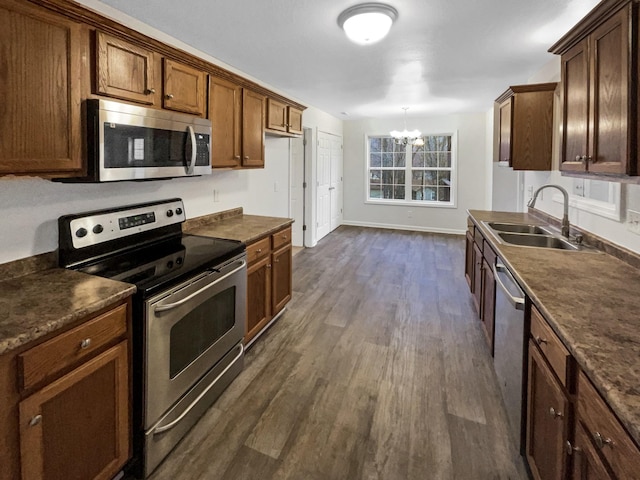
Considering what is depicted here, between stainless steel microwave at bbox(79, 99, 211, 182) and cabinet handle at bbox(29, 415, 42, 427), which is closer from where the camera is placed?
cabinet handle at bbox(29, 415, 42, 427)

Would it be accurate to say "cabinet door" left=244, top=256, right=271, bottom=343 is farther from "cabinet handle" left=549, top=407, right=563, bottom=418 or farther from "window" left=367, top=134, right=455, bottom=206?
"window" left=367, top=134, right=455, bottom=206

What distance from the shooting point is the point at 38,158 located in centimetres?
155

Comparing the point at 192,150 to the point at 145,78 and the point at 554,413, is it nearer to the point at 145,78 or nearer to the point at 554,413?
the point at 145,78

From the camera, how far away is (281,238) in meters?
3.21

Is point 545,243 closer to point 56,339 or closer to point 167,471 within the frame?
point 167,471

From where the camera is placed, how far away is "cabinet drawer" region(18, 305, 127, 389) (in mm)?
1201

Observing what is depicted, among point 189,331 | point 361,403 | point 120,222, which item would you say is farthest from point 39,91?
point 361,403

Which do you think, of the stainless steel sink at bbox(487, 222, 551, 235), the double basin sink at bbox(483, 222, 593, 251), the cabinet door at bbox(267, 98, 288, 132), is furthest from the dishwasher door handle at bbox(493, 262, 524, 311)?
the cabinet door at bbox(267, 98, 288, 132)

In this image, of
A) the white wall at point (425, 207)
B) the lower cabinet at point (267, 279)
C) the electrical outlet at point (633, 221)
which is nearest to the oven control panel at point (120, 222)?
the lower cabinet at point (267, 279)

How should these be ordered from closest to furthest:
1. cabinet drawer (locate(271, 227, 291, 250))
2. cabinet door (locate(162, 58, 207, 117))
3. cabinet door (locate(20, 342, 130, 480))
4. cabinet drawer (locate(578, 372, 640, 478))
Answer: cabinet drawer (locate(578, 372, 640, 478))
cabinet door (locate(20, 342, 130, 480))
cabinet door (locate(162, 58, 207, 117))
cabinet drawer (locate(271, 227, 291, 250))

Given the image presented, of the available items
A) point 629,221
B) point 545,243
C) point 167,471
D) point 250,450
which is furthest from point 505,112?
point 167,471

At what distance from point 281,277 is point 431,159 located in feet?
18.3

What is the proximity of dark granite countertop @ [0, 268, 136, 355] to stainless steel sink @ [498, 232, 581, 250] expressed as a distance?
274cm

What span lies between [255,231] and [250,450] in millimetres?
1550
